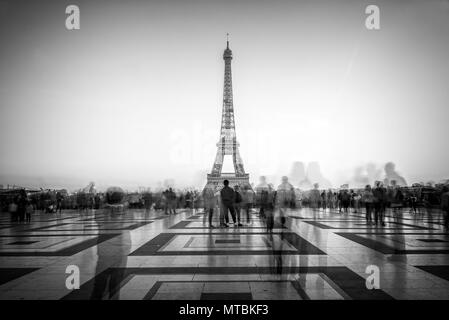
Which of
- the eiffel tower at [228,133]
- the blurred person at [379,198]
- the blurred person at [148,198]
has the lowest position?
the blurred person at [148,198]

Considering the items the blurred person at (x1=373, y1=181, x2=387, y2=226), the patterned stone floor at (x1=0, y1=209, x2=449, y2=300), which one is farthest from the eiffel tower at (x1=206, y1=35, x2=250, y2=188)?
the patterned stone floor at (x1=0, y1=209, x2=449, y2=300)

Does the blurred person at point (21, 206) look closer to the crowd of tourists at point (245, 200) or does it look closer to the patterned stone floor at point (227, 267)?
the crowd of tourists at point (245, 200)

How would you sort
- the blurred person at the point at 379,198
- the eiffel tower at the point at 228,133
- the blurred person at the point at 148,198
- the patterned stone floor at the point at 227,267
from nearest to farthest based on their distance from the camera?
the patterned stone floor at the point at 227,267 < the blurred person at the point at 379,198 < the blurred person at the point at 148,198 < the eiffel tower at the point at 228,133

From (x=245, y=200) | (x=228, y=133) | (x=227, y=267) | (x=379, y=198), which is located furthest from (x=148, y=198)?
(x=228, y=133)

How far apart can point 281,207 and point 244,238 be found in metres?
3.57

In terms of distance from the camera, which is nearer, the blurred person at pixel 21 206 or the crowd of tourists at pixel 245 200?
the crowd of tourists at pixel 245 200

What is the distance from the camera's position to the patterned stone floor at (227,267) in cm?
498

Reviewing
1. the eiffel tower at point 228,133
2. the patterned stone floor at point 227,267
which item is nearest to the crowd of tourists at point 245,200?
the patterned stone floor at point 227,267

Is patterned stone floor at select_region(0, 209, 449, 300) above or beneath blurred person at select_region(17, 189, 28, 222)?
beneath

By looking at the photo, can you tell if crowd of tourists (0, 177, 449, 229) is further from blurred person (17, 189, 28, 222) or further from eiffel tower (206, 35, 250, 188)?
eiffel tower (206, 35, 250, 188)

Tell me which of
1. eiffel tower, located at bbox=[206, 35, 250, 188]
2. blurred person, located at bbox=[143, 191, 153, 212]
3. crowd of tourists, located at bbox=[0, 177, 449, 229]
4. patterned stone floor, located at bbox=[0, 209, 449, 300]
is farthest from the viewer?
eiffel tower, located at bbox=[206, 35, 250, 188]

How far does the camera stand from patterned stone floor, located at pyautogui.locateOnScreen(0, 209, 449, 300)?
16.3ft

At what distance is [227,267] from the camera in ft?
21.5
